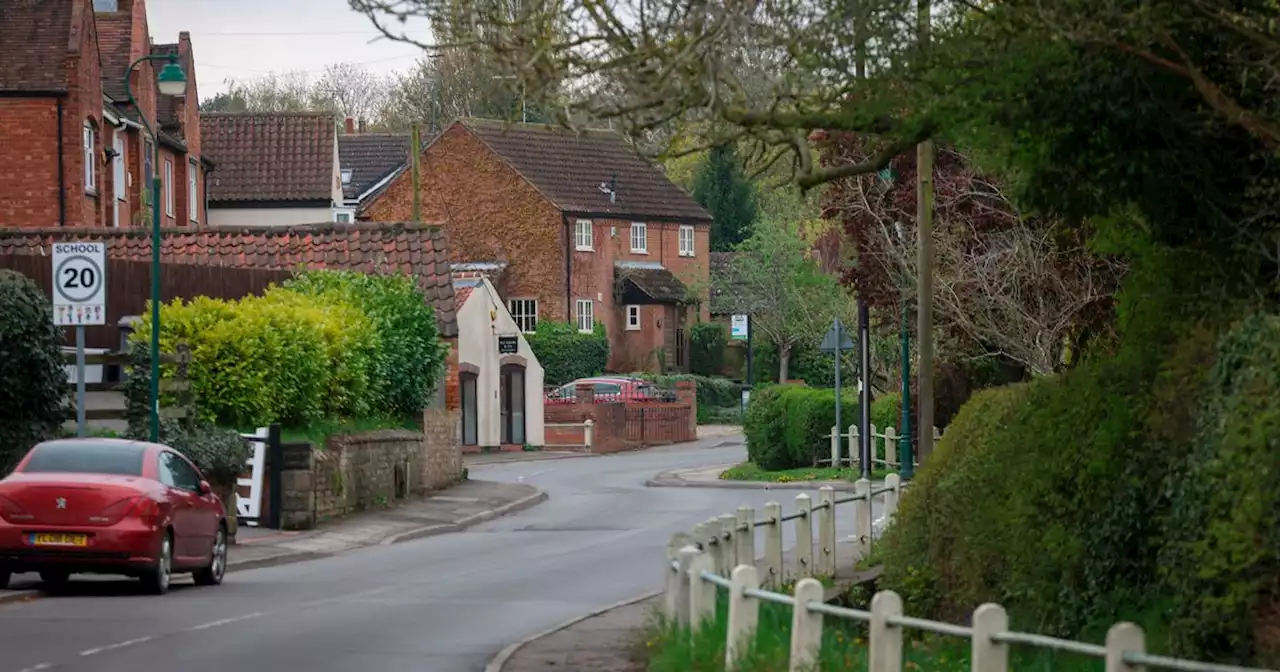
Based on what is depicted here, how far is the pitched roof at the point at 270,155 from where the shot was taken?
69438 mm

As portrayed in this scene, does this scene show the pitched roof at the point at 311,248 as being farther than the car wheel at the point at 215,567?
Yes

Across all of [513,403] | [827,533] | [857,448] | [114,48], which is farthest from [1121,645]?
[513,403]

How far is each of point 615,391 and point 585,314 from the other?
9.06m

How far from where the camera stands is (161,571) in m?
20.1

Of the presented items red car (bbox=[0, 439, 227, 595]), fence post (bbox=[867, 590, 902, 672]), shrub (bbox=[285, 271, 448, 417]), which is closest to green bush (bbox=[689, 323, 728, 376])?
shrub (bbox=[285, 271, 448, 417])

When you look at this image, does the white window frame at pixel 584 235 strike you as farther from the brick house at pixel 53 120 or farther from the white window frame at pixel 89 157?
the white window frame at pixel 89 157

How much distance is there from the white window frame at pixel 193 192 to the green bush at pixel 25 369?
35319mm

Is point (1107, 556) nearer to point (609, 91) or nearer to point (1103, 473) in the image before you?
point (1103, 473)

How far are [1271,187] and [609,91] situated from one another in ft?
13.9

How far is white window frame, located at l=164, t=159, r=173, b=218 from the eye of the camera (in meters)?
56.1

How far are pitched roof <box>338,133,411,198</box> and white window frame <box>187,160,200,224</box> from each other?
743 inches

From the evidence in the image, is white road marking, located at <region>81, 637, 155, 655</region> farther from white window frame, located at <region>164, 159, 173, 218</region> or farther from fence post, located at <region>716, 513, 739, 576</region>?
white window frame, located at <region>164, 159, 173, 218</region>

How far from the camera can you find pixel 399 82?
326 ft

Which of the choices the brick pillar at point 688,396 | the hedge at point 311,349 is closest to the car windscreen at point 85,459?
the hedge at point 311,349
